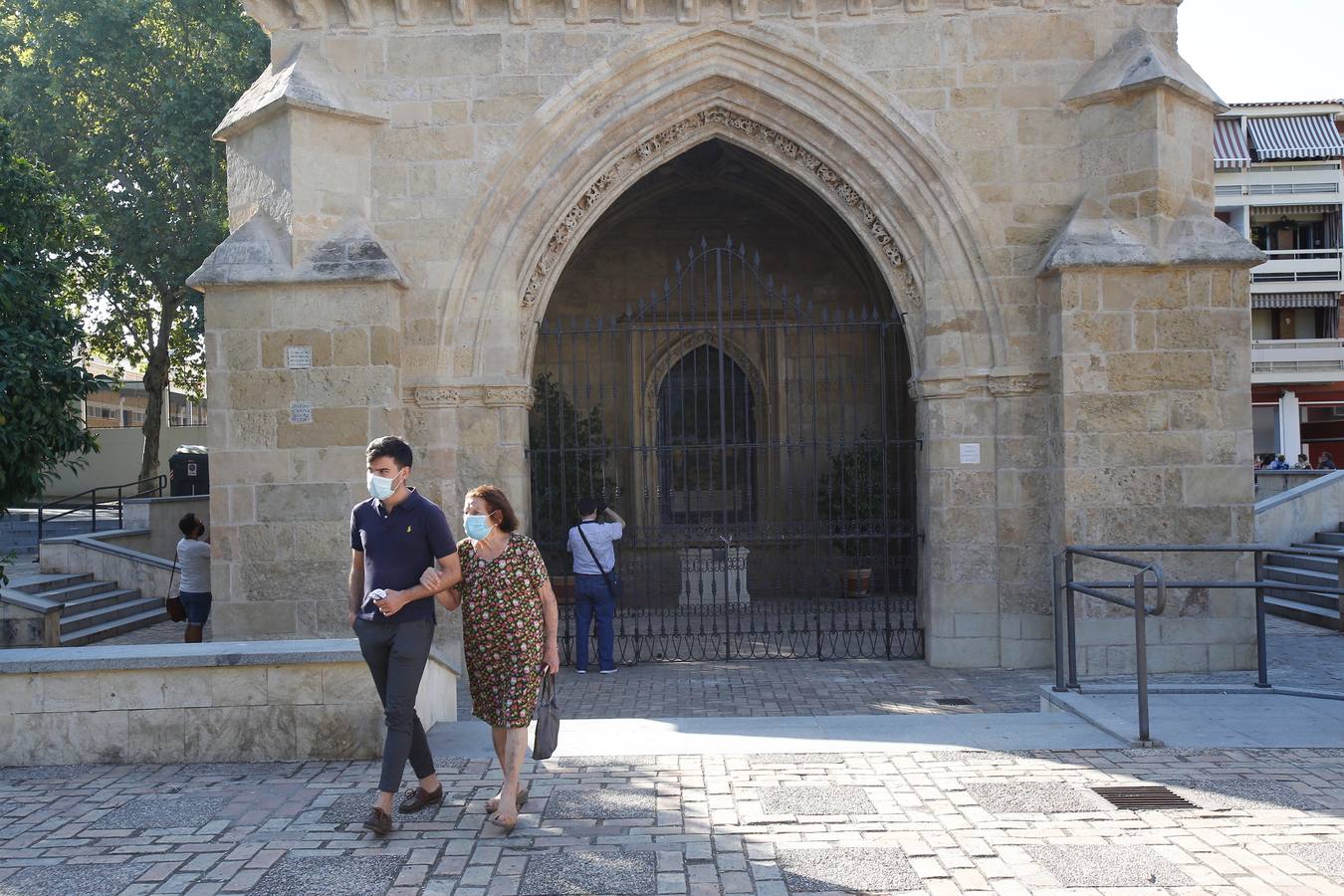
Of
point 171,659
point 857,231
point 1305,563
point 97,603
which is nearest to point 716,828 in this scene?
point 171,659

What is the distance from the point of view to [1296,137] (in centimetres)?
2883

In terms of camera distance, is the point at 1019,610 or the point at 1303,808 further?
the point at 1019,610

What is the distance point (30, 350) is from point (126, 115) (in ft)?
41.2

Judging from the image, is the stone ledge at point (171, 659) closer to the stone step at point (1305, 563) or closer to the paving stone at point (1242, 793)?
Result: the paving stone at point (1242, 793)

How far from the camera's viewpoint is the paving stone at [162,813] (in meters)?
4.26

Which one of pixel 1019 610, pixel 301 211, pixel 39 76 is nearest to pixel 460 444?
pixel 301 211

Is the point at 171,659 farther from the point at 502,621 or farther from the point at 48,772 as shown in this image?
the point at 502,621

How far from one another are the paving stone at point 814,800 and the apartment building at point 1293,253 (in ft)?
91.7

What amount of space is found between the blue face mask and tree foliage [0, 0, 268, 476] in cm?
1522

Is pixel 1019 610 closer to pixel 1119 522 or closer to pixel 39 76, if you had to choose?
pixel 1119 522

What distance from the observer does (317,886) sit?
361cm

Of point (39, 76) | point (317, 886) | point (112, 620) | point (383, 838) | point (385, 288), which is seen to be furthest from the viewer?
point (39, 76)

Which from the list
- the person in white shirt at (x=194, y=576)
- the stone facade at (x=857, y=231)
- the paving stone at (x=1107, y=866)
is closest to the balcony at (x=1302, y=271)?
the stone facade at (x=857, y=231)

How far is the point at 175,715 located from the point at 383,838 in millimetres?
1730
